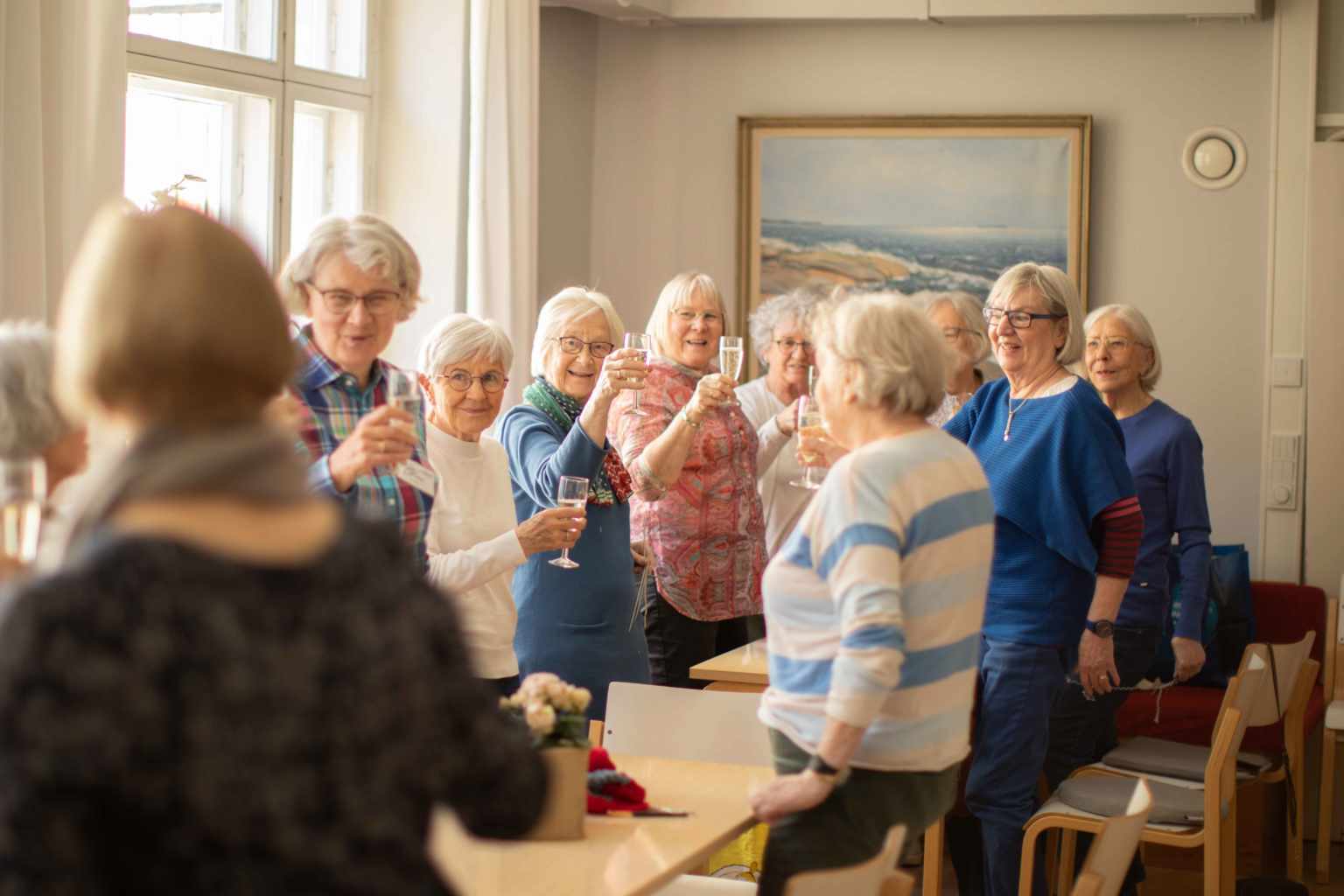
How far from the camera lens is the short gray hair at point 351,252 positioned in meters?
2.54

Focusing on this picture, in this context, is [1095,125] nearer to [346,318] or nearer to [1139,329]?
[1139,329]

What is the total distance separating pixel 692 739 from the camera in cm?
305

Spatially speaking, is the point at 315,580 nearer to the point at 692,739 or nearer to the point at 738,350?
the point at 692,739

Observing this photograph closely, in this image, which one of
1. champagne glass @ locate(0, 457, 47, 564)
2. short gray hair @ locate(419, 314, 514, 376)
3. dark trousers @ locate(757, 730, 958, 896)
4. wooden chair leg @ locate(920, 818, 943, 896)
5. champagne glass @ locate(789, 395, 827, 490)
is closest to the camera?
champagne glass @ locate(0, 457, 47, 564)

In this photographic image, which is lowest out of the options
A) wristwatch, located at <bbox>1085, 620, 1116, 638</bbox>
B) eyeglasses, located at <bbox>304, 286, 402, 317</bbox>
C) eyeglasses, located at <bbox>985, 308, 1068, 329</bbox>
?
wristwatch, located at <bbox>1085, 620, 1116, 638</bbox>

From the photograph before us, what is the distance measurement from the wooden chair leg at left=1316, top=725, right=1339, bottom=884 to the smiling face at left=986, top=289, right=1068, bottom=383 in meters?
2.46

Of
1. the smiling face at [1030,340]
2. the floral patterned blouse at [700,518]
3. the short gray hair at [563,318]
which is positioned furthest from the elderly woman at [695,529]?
the smiling face at [1030,340]

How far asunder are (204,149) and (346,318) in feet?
7.55

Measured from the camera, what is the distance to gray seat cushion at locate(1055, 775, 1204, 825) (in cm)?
355

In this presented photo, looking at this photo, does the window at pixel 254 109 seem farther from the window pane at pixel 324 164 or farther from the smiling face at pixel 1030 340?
the smiling face at pixel 1030 340

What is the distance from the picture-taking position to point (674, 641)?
157 inches

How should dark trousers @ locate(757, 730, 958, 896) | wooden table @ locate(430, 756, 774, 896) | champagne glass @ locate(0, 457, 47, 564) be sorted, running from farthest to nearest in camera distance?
dark trousers @ locate(757, 730, 958, 896)
wooden table @ locate(430, 756, 774, 896)
champagne glass @ locate(0, 457, 47, 564)

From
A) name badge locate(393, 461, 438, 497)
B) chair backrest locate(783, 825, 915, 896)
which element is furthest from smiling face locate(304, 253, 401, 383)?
chair backrest locate(783, 825, 915, 896)

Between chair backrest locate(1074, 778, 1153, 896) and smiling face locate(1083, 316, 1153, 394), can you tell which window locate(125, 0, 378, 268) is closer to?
smiling face locate(1083, 316, 1153, 394)
